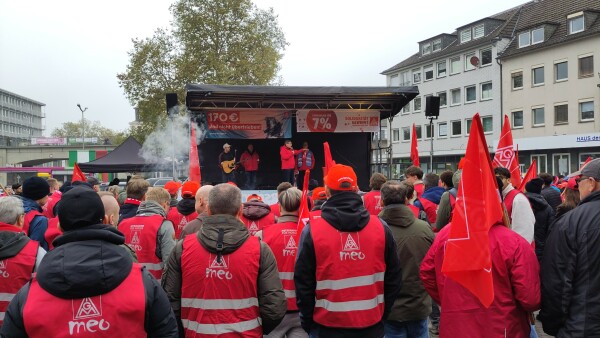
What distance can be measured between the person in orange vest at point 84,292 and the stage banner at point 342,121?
1449 centimetres

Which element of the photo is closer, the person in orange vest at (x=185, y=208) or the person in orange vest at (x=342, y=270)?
the person in orange vest at (x=342, y=270)

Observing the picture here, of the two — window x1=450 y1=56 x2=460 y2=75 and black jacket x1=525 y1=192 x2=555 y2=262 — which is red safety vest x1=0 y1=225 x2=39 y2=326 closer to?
black jacket x1=525 y1=192 x2=555 y2=262

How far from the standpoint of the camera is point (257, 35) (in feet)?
108

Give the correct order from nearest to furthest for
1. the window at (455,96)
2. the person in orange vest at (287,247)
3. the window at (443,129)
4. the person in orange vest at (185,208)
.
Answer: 1. the person in orange vest at (287,247)
2. the person in orange vest at (185,208)
3. the window at (455,96)
4. the window at (443,129)

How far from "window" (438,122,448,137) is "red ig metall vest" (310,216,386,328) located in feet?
151

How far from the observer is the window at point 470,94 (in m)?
45.0

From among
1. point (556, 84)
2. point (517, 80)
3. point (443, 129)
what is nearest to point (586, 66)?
point (556, 84)

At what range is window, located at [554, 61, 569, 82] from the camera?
36834 millimetres

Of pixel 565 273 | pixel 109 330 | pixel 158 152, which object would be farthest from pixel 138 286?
pixel 158 152

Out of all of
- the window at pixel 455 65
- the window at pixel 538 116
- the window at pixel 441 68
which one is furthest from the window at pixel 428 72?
the window at pixel 538 116

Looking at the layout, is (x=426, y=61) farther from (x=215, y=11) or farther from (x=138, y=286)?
(x=138, y=286)

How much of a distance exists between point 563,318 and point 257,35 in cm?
3153

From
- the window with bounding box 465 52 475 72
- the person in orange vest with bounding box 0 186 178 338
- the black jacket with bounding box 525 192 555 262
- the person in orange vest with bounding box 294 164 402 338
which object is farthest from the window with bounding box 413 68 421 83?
the person in orange vest with bounding box 0 186 178 338

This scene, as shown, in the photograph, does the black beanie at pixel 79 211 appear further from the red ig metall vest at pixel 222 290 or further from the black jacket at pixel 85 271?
the red ig metall vest at pixel 222 290
